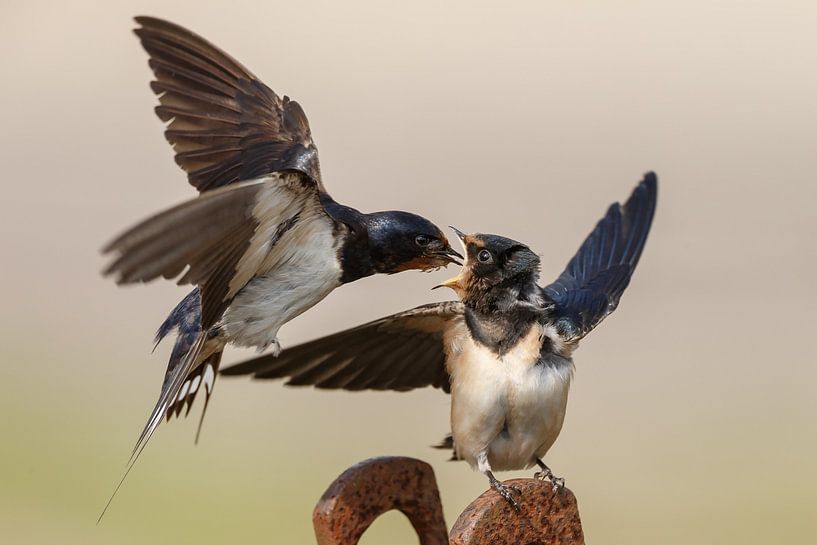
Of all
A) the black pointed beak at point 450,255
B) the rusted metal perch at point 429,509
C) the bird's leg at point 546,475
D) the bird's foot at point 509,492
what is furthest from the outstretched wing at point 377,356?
the bird's foot at point 509,492

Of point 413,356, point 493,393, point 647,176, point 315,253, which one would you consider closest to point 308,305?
point 315,253

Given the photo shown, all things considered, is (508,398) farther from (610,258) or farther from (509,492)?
(610,258)

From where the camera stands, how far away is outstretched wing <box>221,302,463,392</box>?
222 cm

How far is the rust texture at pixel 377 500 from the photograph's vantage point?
165 centimetres

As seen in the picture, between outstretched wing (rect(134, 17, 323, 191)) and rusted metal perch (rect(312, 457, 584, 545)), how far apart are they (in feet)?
4.16

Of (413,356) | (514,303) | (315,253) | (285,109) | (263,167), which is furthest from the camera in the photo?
(285,109)

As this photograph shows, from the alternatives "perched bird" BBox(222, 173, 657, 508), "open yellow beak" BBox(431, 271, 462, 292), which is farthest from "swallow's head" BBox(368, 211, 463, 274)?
"open yellow beak" BBox(431, 271, 462, 292)

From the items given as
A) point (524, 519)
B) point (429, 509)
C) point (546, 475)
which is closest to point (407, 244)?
point (546, 475)

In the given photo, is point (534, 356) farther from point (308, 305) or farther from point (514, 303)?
point (308, 305)

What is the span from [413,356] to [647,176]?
1.13m

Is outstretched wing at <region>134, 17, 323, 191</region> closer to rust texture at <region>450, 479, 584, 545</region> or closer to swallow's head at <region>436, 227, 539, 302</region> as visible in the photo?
swallow's head at <region>436, 227, 539, 302</region>

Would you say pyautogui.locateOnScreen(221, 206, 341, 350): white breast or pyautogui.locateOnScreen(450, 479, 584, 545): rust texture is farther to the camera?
pyautogui.locateOnScreen(221, 206, 341, 350): white breast

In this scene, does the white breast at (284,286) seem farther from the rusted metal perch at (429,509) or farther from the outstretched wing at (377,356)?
the rusted metal perch at (429,509)

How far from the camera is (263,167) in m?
2.93
